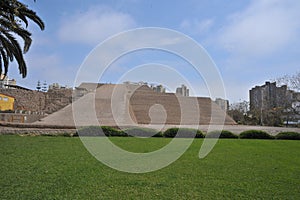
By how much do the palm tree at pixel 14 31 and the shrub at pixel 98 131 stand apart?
13.2 ft

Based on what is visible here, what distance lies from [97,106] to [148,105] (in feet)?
21.3

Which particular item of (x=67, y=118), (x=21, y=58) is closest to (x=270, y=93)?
(x=67, y=118)

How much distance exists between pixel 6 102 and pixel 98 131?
664 inches

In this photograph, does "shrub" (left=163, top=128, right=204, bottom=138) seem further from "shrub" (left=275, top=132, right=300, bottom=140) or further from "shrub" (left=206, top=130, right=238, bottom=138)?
"shrub" (left=275, top=132, right=300, bottom=140)

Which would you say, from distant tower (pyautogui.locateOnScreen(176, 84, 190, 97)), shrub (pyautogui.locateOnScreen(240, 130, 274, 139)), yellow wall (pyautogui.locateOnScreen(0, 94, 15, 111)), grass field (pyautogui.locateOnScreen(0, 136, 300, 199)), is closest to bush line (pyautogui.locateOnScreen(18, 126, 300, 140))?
shrub (pyautogui.locateOnScreen(240, 130, 274, 139))

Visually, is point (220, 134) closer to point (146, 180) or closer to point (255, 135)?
point (255, 135)

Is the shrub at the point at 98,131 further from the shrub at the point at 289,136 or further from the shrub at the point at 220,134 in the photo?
the shrub at the point at 289,136

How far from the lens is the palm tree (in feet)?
25.8

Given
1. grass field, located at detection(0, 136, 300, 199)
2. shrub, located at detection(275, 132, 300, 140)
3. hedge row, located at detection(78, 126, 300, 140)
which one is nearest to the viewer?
grass field, located at detection(0, 136, 300, 199)

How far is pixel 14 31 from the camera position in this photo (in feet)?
30.2

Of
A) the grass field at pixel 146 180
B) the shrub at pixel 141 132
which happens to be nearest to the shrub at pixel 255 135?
the shrub at pixel 141 132

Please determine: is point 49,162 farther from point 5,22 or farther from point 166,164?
point 5,22

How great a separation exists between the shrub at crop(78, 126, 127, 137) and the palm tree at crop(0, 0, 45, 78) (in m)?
4.03

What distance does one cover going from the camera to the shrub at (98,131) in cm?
1317
